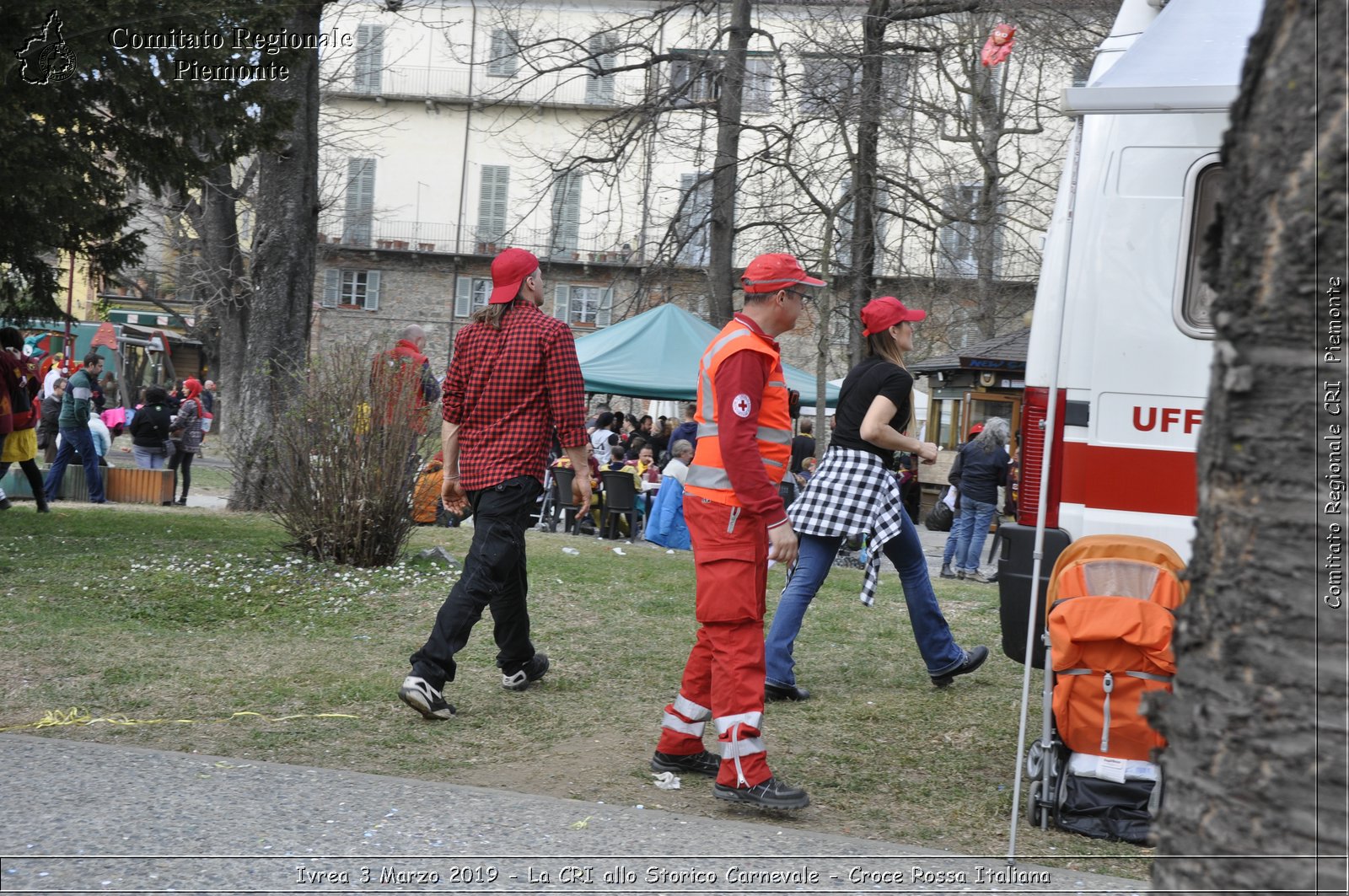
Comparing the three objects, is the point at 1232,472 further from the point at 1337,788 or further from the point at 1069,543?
the point at 1069,543

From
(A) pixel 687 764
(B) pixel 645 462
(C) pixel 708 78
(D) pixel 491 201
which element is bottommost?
(A) pixel 687 764

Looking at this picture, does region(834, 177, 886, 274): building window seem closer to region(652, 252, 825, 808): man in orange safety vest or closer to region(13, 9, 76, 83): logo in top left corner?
region(13, 9, 76, 83): logo in top left corner

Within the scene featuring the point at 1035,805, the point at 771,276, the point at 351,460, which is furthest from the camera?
the point at 351,460

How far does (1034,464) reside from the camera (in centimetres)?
508

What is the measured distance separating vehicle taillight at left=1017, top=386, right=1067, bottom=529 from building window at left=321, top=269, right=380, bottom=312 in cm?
4799

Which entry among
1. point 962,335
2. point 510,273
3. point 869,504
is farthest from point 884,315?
point 962,335

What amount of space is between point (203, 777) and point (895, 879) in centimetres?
228

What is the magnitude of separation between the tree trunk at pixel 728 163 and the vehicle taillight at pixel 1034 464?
1243 centimetres

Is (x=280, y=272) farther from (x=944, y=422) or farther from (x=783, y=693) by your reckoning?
(x=944, y=422)

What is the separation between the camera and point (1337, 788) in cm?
207

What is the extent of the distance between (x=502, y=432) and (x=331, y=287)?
1885 inches

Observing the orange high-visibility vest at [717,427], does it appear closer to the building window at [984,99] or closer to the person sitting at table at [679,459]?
the person sitting at table at [679,459]

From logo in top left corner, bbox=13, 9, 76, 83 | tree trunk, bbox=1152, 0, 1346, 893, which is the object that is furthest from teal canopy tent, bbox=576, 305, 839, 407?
tree trunk, bbox=1152, 0, 1346, 893

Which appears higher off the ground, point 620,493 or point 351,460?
point 351,460
